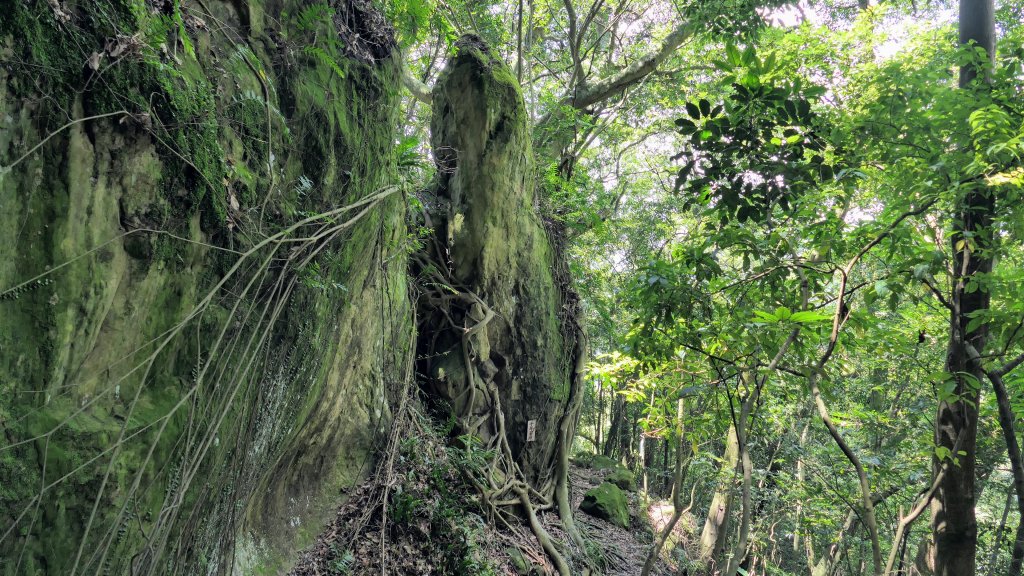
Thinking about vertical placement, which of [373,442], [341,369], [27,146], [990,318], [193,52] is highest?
[193,52]

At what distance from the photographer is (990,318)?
2.35 m

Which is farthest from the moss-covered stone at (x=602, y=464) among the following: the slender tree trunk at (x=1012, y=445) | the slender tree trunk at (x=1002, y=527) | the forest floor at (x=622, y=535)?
the slender tree trunk at (x=1012, y=445)

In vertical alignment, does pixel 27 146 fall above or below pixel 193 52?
below

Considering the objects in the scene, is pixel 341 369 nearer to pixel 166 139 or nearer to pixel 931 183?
pixel 166 139

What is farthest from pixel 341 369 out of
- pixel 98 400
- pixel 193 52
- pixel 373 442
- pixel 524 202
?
pixel 524 202

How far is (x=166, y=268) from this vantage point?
1.99 m

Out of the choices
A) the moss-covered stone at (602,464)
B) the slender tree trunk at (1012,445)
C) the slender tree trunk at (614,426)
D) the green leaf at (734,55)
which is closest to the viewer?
the slender tree trunk at (1012,445)

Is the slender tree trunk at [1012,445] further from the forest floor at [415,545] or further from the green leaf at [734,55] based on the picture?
the forest floor at [415,545]

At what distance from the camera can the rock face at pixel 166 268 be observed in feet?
5.06

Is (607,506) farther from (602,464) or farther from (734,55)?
(734,55)

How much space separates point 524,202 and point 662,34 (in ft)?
20.1

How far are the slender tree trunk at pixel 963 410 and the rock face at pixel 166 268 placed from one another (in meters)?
3.31

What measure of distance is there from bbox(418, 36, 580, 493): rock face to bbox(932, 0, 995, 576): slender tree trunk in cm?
385

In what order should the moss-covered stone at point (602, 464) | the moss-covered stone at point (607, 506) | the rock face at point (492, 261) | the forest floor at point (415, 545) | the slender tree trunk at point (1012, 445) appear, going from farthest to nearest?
the moss-covered stone at point (602, 464)
the moss-covered stone at point (607, 506)
the rock face at point (492, 261)
the forest floor at point (415, 545)
the slender tree trunk at point (1012, 445)
